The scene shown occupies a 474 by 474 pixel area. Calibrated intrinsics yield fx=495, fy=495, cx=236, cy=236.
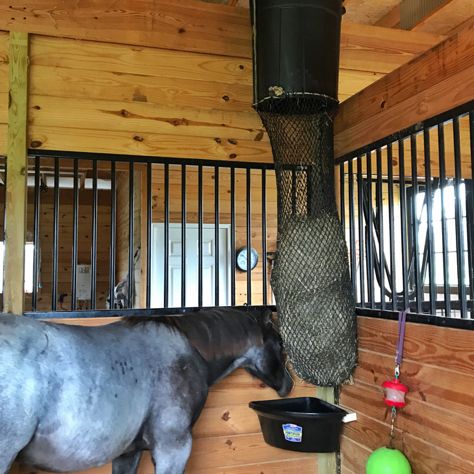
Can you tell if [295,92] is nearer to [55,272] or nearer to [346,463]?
[55,272]

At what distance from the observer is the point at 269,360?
2.03 meters

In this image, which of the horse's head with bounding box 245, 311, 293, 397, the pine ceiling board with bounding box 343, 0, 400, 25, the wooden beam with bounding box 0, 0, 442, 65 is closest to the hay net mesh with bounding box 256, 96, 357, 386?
the horse's head with bounding box 245, 311, 293, 397

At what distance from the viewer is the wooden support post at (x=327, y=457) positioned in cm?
222

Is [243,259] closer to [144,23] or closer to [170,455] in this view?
[144,23]

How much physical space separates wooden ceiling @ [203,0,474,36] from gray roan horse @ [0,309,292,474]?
2073 mm

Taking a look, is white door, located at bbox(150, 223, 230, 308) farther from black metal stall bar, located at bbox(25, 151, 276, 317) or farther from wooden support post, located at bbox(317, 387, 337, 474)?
wooden support post, located at bbox(317, 387, 337, 474)

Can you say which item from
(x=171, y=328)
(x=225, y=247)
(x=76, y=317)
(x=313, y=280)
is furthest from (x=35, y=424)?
(x=225, y=247)

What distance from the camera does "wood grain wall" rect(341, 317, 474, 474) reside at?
148 centimetres

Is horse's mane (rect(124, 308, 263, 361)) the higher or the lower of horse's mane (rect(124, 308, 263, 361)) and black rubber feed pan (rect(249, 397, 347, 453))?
the higher

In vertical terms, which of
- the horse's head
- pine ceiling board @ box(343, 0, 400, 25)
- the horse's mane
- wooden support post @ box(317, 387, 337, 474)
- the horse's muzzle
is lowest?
wooden support post @ box(317, 387, 337, 474)

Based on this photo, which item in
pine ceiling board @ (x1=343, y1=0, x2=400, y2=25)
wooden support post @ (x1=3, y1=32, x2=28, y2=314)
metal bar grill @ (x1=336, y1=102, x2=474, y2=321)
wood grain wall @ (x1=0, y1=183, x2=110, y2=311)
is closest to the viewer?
metal bar grill @ (x1=336, y1=102, x2=474, y2=321)

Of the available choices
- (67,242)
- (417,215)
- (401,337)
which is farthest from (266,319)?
(67,242)

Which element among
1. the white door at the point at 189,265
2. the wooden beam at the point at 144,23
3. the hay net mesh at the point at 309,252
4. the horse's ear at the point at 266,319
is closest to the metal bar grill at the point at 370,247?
the hay net mesh at the point at 309,252

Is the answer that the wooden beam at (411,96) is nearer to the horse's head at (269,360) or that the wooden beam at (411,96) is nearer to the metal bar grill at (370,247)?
the metal bar grill at (370,247)
